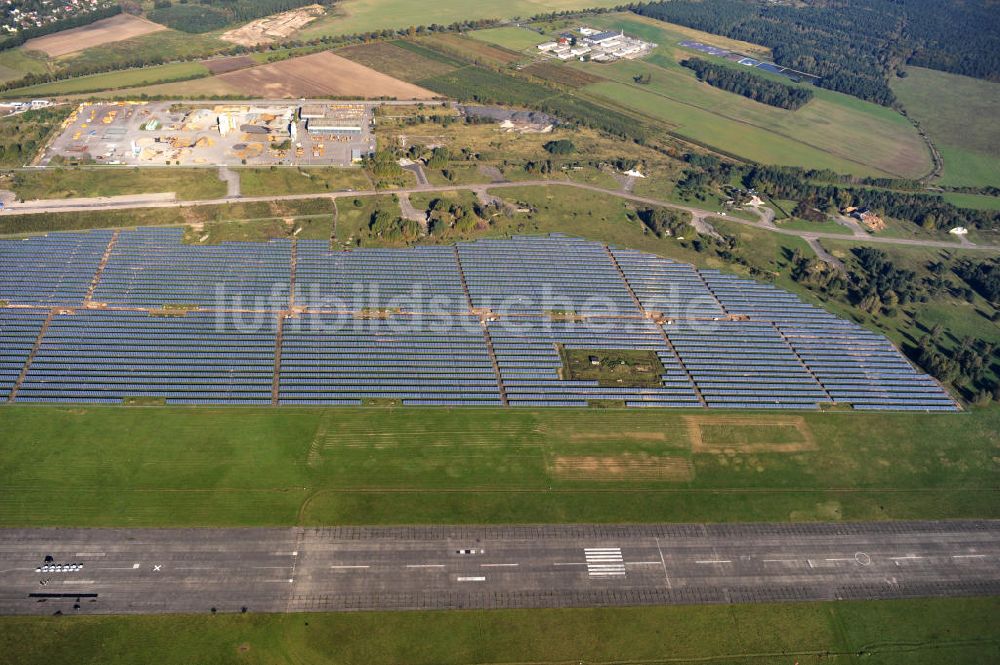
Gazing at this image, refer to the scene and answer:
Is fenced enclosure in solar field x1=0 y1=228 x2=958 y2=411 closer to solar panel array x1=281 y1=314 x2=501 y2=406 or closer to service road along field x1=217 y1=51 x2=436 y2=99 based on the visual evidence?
solar panel array x1=281 y1=314 x2=501 y2=406

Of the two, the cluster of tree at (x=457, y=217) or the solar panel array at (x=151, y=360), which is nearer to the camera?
the solar panel array at (x=151, y=360)

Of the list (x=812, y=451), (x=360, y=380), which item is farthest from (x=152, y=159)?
(x=812, y=451)

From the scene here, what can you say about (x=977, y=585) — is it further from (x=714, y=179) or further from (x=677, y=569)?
(x=714, y=179)

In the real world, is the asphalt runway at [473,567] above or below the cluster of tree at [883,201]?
below

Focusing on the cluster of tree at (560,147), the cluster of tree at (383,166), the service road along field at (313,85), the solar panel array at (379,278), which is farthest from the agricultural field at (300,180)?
the cluster of tree at (560,147)

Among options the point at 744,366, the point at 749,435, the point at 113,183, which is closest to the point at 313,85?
the point at 113,183

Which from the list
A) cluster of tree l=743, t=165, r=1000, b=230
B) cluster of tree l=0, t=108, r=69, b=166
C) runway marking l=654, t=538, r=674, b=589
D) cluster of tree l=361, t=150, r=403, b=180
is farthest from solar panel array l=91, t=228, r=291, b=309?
cluster of tree l=743, t=165, r=1000, b=230

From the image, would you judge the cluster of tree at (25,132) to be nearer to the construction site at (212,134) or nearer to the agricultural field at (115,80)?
the construction site at (212,134)
